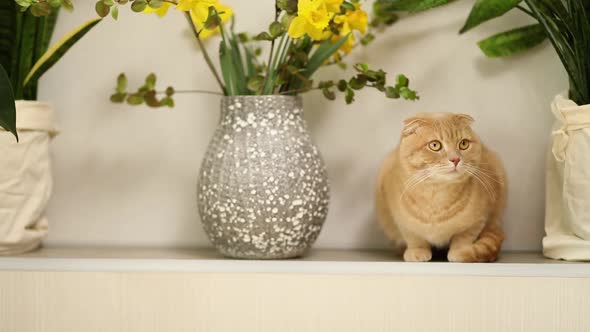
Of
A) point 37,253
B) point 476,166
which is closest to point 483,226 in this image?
point 476,166

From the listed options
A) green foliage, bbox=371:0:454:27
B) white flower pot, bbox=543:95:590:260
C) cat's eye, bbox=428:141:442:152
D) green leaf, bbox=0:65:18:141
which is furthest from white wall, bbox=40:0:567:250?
green leaf, bbox=0:65:18:141

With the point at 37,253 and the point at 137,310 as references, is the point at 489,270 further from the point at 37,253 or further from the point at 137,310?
the point at 37,253

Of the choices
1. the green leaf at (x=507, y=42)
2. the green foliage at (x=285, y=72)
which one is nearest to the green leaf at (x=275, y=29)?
the green foliage at (x=285, y=72)

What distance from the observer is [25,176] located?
1.06 meters

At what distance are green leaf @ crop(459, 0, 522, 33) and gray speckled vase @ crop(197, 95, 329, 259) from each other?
0.30m

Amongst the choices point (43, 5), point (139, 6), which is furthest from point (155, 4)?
point (43, 5)

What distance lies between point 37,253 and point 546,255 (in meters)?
0.76

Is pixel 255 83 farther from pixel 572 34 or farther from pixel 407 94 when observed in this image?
pixel 572 34

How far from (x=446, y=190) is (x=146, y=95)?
47 cm

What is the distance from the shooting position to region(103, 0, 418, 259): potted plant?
99 cm

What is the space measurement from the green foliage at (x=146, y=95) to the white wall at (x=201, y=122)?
0.08 m

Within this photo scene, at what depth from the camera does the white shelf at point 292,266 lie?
3.00ft

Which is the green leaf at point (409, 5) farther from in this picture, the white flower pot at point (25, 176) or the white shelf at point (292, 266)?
the white flower pot at point (25, 176)

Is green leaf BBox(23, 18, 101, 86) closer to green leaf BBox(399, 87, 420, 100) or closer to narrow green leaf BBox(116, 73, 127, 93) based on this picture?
narrow green leaf BBox(116, 73, 127, 93)
